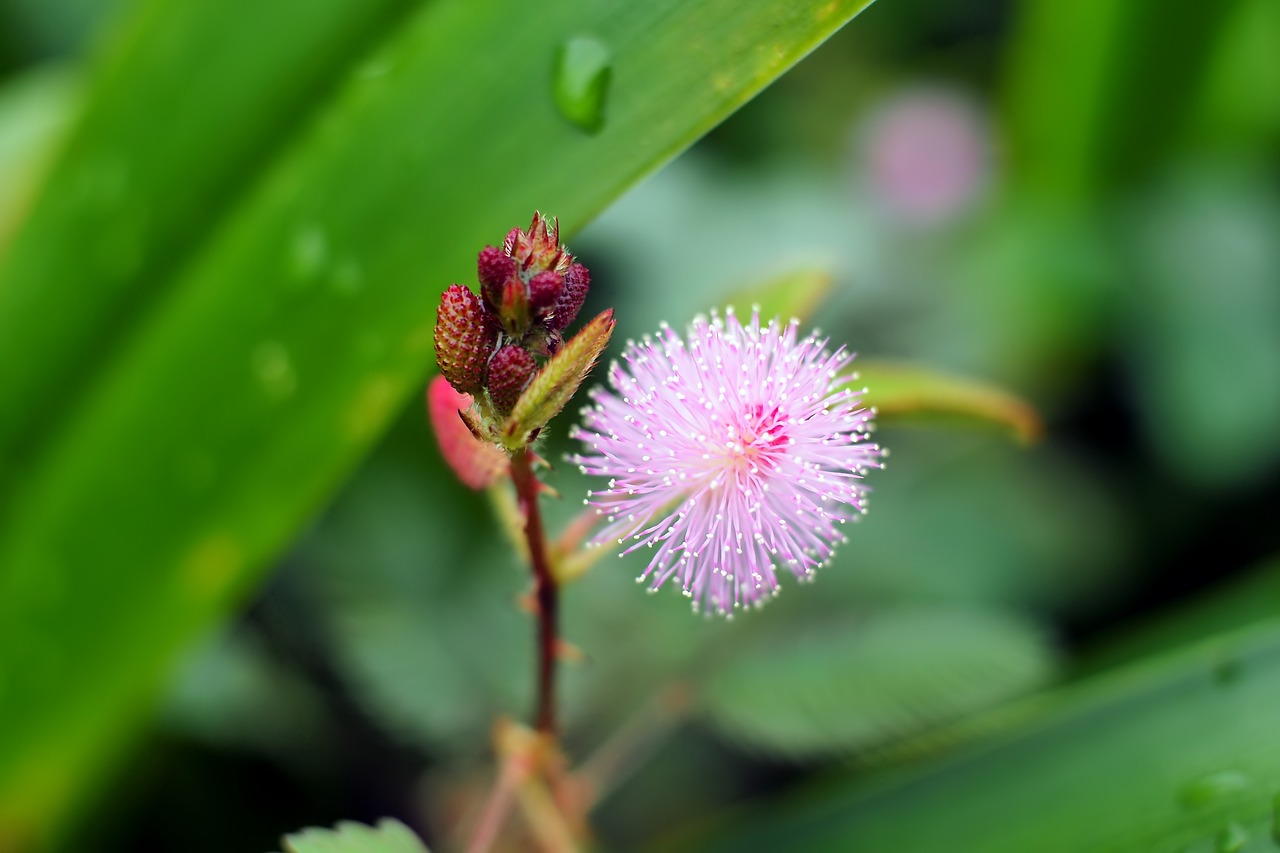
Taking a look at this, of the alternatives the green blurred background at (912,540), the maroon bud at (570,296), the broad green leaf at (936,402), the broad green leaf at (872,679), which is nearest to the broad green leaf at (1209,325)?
the green blurred background at (912,540)

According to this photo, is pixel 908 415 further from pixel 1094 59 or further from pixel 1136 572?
pixel 1094 59

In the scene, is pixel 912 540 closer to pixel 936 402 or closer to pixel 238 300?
pixel 936 402

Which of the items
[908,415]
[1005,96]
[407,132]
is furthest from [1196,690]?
[1005,96]

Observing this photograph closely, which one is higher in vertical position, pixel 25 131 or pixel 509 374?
pixel 25 131

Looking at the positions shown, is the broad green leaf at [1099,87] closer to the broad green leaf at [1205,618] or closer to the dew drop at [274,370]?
the broad green leaf at [1205,618]

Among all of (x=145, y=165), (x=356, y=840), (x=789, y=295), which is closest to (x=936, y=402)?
(x=789, y=295)

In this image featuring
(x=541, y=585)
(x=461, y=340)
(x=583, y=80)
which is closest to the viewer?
(x=461, y=340)

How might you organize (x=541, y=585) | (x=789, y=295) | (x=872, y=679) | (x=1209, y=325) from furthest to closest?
(x=1209, y=325), (x=872, y=679), (x=789, y=295), (x=541, y=585)
